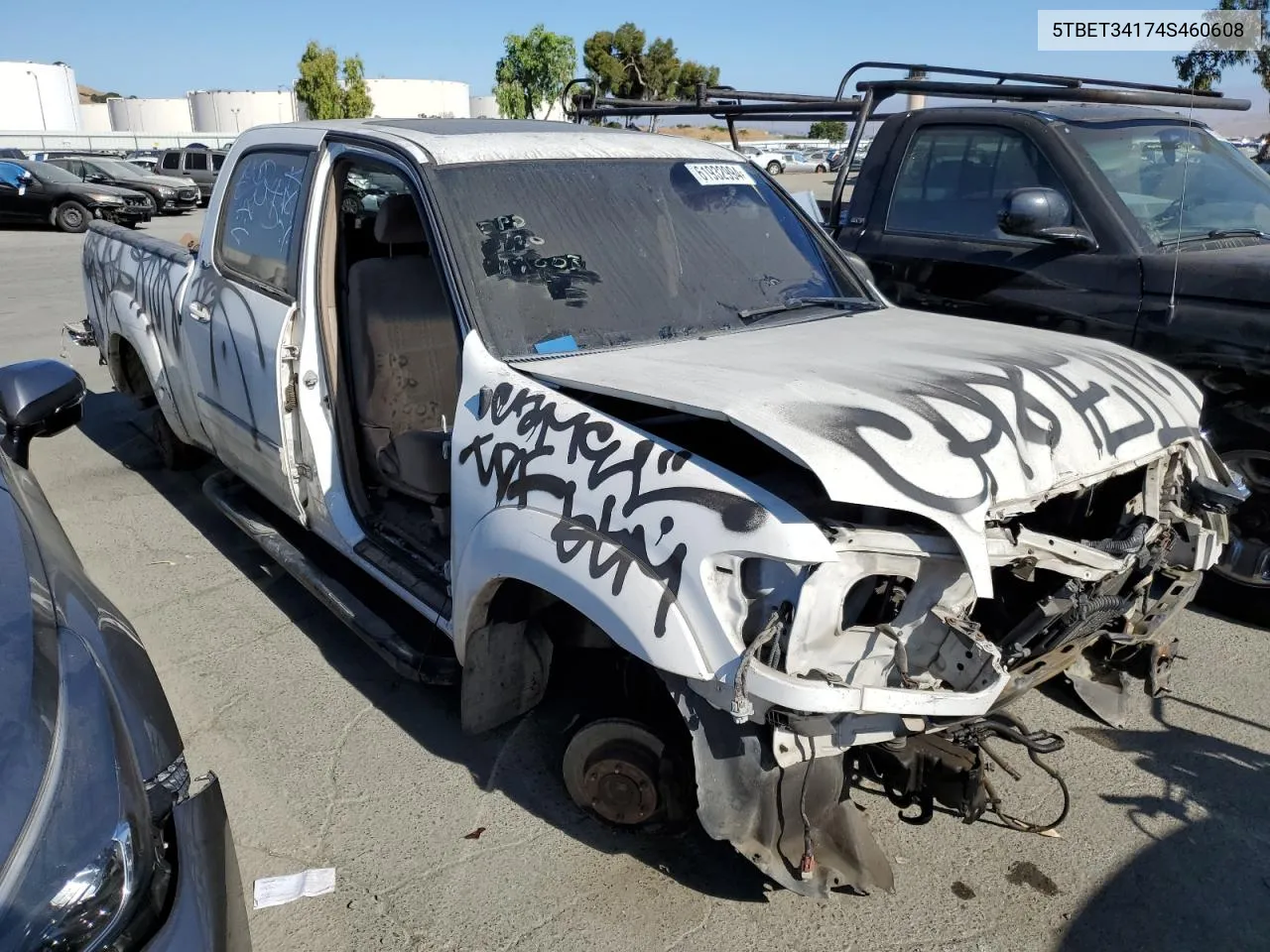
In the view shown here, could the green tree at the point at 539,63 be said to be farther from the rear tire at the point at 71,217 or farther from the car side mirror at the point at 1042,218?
the car side mirror at the point at 1042,218

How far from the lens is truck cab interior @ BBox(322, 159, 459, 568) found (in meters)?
3.66

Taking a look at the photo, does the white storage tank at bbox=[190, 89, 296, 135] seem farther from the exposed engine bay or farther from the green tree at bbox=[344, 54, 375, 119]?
the exposed engine bay

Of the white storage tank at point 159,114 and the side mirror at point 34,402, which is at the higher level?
the white storage tank at point 159,114

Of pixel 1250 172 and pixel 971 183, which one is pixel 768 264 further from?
pixel 1250 172

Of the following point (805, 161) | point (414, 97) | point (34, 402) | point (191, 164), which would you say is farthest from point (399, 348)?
point (414, 97)

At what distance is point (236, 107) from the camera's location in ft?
206

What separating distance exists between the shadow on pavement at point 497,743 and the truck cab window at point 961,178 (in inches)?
126

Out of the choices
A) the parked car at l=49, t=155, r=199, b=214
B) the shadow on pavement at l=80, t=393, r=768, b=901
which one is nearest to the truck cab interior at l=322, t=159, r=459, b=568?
the shadow on pavement at l=80, t=393, r=768, b=901

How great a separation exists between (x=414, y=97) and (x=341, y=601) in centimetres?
6193

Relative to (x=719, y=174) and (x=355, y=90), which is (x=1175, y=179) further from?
(x=355, y=90)

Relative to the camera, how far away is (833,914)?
261 centimetres

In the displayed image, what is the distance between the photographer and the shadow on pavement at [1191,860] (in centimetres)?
255

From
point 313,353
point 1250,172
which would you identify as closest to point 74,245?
point 313,353

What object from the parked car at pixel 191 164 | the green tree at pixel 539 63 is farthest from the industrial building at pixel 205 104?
the parked car at pixel 191 164
